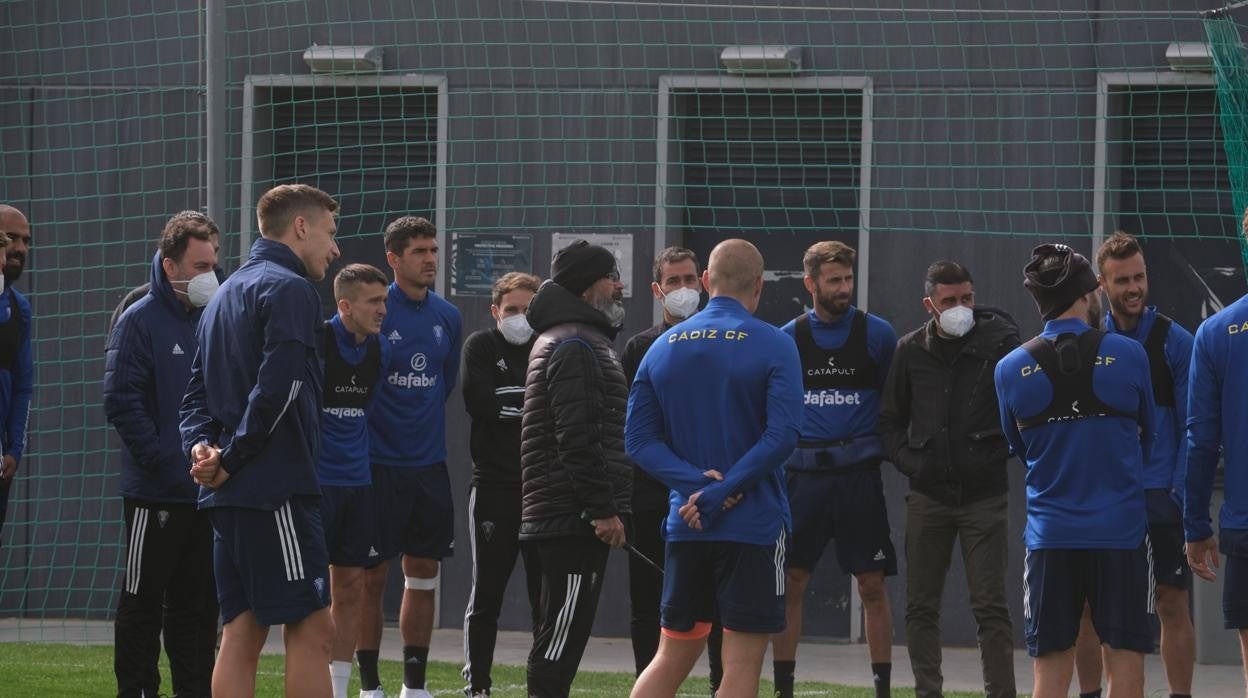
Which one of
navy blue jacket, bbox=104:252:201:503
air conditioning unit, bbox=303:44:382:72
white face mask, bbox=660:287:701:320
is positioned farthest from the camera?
air conditioning unit, bbox=303:44:382:72

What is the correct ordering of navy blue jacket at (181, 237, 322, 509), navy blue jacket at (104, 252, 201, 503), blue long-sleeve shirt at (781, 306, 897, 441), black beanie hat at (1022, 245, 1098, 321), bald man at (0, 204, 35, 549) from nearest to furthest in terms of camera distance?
1. navy blue jacket at (181, 237, 322, 509)
2. black beanie hat at (1022, 245, 1098, 321)
3. navy blue jacket at (104, 252, 201, 503)
4. bald man at (0, 204, 35, 549)
5. blue long-sleeve shirt at (781, 306, 897, 441)

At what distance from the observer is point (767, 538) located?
6832 mm

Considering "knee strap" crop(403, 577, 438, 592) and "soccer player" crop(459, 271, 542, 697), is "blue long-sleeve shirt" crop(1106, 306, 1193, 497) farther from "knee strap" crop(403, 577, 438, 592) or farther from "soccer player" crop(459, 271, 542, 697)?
"knee strap" crop(403, 577, 438, 592)

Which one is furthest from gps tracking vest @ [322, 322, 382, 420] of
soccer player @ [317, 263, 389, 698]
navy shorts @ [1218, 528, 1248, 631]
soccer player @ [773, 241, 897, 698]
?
navy shorts @ [1218, 528, 1248, 631]

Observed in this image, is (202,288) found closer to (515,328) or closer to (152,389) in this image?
(152,389)

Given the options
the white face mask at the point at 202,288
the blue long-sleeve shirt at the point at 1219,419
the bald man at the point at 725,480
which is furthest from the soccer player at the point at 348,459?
the blue long-sleeve shirt at the point at 1219,419

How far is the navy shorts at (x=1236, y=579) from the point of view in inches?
257

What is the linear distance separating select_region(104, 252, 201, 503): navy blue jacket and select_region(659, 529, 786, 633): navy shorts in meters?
2.30

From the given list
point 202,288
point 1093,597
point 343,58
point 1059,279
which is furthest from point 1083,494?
point 343,58

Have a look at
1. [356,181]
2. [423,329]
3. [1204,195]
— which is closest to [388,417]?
[423,329]

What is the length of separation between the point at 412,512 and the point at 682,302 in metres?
1.65

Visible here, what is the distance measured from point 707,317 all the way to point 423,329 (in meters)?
2.59

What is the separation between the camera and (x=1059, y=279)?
6934mm

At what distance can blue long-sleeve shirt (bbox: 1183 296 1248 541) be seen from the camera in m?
6.67
